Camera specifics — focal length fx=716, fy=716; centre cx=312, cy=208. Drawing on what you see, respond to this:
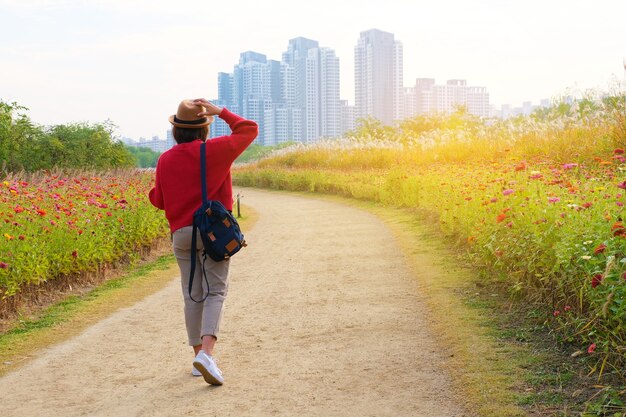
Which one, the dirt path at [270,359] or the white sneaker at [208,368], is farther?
the white sneaker at [208,368]

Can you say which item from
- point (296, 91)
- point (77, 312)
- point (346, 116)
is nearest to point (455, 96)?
point (346, 116)

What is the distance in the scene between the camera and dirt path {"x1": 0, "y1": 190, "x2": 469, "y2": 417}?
4188mm

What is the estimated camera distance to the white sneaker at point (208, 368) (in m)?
4.32

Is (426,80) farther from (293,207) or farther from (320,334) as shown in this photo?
(320,334)

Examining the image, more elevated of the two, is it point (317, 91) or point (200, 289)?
point (317, 91)

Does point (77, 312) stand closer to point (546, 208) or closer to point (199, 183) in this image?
point (199, 183)

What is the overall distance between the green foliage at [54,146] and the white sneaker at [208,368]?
12.5 metres

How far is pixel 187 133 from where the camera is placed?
14.3 feet

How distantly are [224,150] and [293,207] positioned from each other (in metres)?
14.0

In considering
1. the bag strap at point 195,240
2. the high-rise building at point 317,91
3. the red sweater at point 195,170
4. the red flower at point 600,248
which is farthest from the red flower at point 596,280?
the high-rise building at point 317,91

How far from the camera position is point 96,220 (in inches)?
337

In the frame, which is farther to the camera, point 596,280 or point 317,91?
point 317,91

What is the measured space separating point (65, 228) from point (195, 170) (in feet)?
13.1

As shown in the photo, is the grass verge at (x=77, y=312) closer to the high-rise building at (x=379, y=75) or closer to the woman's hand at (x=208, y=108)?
the woman's hand at (x=208, y=108)
